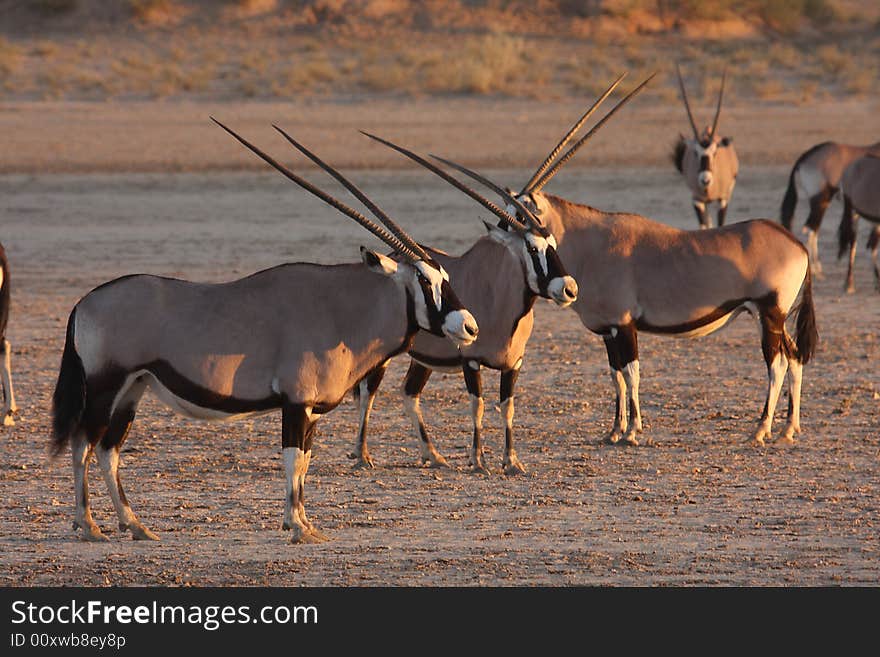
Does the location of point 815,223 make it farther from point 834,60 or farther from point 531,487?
point 834,60

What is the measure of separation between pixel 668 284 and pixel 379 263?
2.84 m

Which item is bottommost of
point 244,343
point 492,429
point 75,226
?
point 75,226

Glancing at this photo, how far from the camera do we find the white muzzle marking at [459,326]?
7.21m

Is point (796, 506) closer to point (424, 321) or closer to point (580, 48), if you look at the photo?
point (424, 321)

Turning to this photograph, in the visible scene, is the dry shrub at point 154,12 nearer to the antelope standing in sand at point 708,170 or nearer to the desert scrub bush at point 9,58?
the desert scrub bush at point 9,58

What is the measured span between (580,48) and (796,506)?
3438cm

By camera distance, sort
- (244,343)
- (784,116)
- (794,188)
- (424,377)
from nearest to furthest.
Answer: (244,343) → (424,377) → (794,188) → (784,116)

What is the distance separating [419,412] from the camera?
9148mm

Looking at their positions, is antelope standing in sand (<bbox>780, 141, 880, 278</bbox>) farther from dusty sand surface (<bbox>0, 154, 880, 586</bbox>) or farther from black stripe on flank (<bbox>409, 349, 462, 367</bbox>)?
black stripe on flank (<bbox>409, 349, 462, 367</bbox>)

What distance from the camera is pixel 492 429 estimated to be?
10195 millimetres

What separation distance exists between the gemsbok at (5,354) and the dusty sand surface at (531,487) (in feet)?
0.50

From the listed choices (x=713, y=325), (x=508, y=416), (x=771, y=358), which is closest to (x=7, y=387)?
(x=508, y=416)

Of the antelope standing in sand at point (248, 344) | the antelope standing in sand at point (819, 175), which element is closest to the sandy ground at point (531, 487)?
the antelope standing in sand at point (248, 344)
